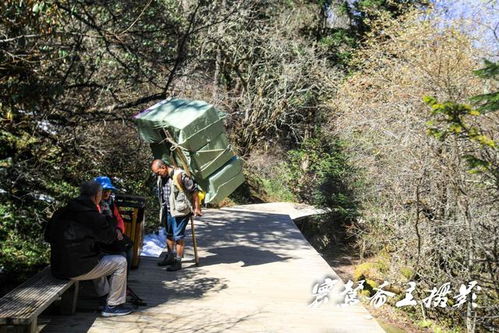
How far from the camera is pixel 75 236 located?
4703 millimetres

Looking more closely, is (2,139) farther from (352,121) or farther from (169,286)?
(352,121)

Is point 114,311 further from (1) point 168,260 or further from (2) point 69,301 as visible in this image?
(1) point 168,260

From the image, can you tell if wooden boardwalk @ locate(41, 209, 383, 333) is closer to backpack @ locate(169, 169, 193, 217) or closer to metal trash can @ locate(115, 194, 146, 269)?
metal trash can @ locate(115, 194, 146, 269)

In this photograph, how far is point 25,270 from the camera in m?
6.73

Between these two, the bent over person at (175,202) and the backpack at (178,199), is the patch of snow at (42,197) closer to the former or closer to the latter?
the bent over person at (175,202)

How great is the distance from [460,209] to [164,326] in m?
4.82

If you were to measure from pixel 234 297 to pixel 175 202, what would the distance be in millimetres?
1589

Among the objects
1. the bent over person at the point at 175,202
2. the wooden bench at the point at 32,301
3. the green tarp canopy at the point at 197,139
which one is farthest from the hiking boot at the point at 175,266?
the wooden bench at the point at 32,301

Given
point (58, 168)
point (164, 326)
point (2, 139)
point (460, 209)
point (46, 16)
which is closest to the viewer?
point (164, 326)

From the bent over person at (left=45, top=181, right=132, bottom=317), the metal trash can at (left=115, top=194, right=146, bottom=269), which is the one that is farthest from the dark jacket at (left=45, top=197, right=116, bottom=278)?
the metal trash can at (left=115, top=194, right=146, bottom=269)

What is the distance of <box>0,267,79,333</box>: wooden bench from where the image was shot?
3887 millimetres

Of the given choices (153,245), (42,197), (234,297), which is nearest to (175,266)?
(234,297)

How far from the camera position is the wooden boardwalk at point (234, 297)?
16.6ft

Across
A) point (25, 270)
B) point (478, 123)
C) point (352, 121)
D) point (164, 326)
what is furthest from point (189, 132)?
point (352, 121)
